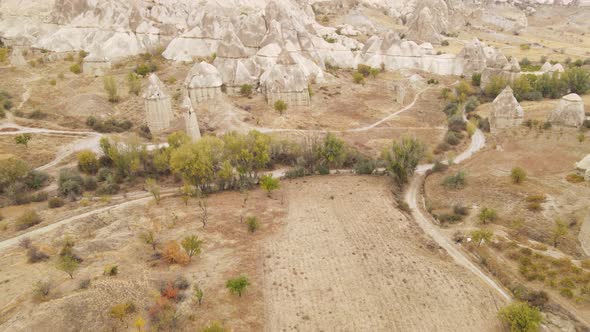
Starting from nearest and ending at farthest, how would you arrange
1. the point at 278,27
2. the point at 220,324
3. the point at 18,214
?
the point at 220,324 → the point at 18,214 → the point at 278,27

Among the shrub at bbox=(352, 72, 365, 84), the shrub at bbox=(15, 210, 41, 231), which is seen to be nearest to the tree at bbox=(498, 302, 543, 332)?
the shrub at bbox=(15, 210, 41, 231)

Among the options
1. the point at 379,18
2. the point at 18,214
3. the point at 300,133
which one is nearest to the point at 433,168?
the point at 300,133

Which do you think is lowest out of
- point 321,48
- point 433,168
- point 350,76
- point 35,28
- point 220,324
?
point 220,324

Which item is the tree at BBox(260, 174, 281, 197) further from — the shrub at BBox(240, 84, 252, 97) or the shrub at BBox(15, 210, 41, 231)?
the shrub at BBox(240, 84, 252, 97)

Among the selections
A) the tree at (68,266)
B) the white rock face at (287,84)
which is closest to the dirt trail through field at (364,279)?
the tree at (68,266)

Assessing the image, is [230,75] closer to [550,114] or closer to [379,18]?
[550,114]

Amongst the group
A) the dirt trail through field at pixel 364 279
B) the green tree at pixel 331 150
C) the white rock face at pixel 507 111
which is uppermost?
the white rock face at pixel 507 111

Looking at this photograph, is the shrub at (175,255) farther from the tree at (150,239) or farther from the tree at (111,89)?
the tree at (111,89)
